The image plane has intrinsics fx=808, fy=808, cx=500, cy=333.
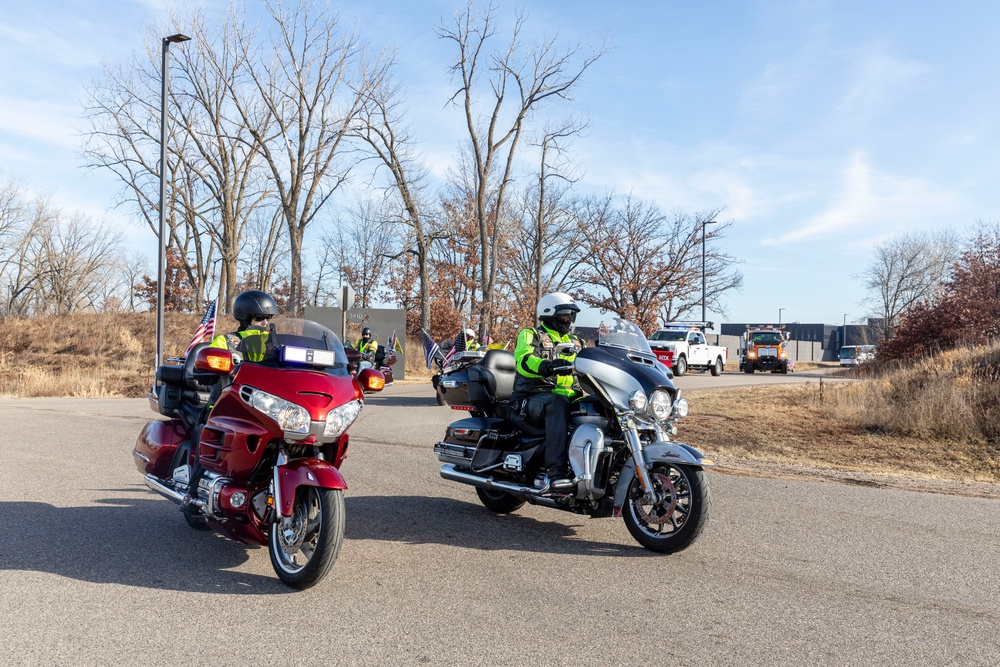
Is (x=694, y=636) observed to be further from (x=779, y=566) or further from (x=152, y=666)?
(x=152, y=666)

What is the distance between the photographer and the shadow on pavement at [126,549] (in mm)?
4977

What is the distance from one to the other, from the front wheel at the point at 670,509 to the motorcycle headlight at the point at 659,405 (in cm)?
35

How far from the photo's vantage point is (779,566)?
541 centimetres

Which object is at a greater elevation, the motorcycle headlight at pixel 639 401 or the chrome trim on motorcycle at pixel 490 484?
the motorcycle headlight at pixel 639 401

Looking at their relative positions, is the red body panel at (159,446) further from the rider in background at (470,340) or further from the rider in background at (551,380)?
the rider in background at (470,340)

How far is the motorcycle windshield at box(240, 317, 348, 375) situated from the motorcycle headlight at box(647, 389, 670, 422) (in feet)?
7.11

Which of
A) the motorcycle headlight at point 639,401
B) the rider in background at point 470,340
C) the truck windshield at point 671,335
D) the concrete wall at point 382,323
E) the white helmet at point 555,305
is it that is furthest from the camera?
the truck windshield at point 671,335

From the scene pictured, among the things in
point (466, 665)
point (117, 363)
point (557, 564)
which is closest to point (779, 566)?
point (557, 564)

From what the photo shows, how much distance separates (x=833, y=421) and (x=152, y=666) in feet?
46.6

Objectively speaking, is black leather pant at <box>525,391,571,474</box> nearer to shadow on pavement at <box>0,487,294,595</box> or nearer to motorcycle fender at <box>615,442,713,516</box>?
motorcycle fender at <box>615,442,713,516</box>

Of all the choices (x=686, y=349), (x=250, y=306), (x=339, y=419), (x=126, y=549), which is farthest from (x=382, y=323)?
(x=339, y=419)

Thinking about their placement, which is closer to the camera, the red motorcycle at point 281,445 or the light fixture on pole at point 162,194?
the red motorcycle at point 281,445

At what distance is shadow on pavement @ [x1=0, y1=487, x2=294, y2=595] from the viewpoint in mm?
4977

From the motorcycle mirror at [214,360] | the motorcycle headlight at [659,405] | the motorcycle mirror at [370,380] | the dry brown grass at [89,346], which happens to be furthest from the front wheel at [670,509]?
the dry brown grass at [89,346]
